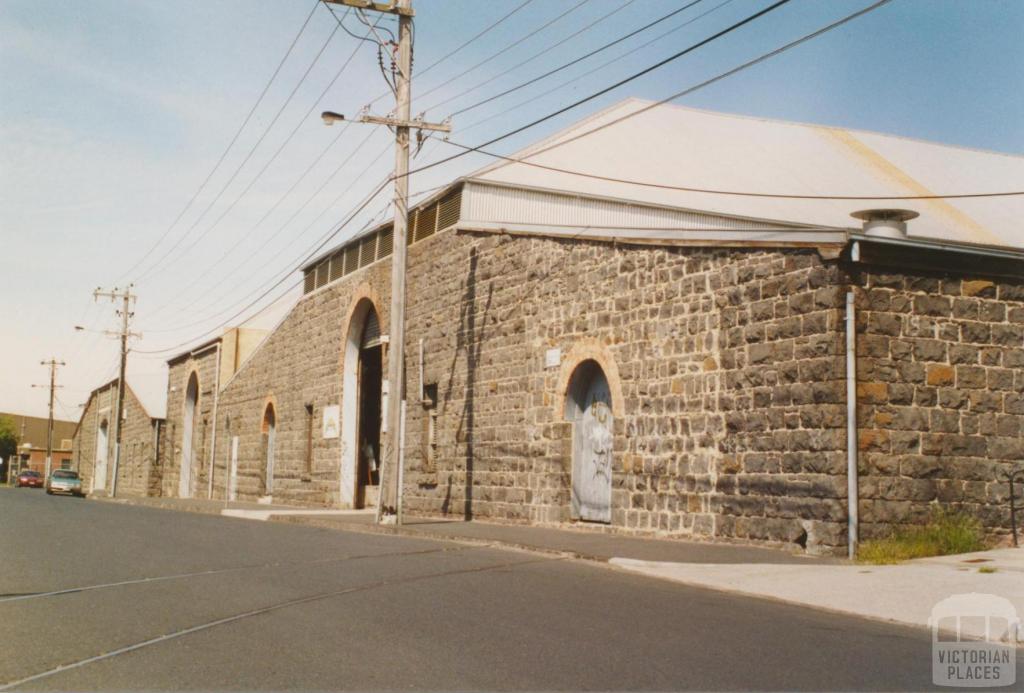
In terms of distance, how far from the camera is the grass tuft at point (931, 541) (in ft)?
39.1

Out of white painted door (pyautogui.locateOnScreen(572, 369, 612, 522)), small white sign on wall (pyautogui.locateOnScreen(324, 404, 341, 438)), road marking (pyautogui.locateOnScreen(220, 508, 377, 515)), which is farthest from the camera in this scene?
small white sign on wall (pyautogui.locateOnScreen(324, 404, 341, 438))

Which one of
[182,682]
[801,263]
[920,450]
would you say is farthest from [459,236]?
[182,682]

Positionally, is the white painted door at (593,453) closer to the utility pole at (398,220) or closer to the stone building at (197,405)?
the utility pole at (398,220)

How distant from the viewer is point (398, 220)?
1991 cm

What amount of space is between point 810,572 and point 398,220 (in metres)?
11.6

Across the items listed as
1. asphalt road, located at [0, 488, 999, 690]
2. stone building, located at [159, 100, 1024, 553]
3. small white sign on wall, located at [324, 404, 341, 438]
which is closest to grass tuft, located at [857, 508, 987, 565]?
stone building, located at [159, 100, 1024, 553]

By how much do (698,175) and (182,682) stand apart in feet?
62.6

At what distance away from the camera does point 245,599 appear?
8.97 metres

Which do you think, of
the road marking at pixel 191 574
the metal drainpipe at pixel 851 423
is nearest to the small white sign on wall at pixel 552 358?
the road marking at pixel 191 574

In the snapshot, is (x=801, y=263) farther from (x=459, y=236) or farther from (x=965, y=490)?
(x=459, y=236)

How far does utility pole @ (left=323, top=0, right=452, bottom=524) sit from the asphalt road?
706 centimetres

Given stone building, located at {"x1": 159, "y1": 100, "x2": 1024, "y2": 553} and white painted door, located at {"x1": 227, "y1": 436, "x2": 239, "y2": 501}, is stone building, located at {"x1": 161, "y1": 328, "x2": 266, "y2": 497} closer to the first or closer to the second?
white painted door, located at {"x1": 227, "y1": 436, "x2": 239, "y2": 501}

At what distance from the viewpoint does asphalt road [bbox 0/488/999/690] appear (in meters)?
5.90

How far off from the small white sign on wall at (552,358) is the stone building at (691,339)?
40 millimetres
